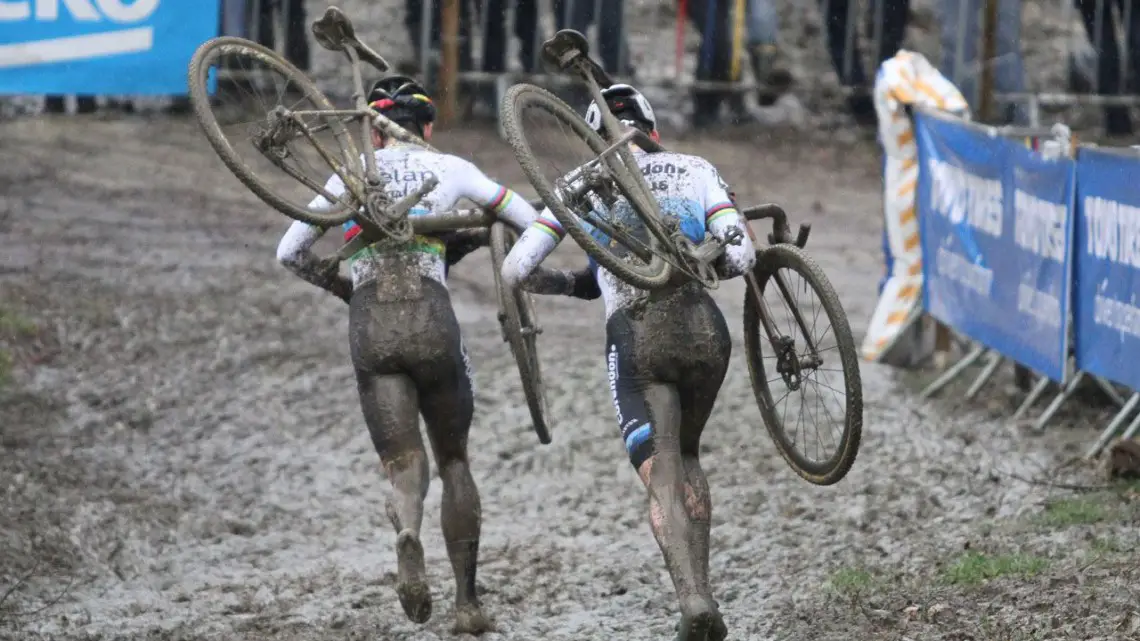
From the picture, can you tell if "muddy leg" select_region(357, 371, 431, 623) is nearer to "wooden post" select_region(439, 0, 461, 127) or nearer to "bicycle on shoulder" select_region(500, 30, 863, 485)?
"bicycle on shoulder" select_region(500, 30, 863, 485)

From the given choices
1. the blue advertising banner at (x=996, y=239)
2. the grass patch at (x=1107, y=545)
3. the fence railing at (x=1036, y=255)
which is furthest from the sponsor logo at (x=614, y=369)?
the blue advertising banner at (x=996, y=239)

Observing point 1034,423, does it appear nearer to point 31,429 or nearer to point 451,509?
point 451,509

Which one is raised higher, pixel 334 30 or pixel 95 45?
pixel 334 30

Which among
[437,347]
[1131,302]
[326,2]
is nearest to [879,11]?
[326,2]

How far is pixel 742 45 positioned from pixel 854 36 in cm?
118

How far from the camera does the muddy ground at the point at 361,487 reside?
323 inches

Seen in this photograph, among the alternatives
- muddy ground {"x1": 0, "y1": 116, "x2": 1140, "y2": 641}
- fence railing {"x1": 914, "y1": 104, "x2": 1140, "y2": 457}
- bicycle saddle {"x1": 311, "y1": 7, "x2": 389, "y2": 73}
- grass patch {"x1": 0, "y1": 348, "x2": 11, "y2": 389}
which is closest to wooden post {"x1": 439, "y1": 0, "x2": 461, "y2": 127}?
muddy ground {"x1": 0, "y1": 116, "x2": 1140, "y2": 641}

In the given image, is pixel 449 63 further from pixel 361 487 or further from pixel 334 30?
pixel 334 30

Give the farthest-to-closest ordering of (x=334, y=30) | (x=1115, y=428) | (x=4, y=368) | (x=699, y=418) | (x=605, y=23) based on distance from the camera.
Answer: (x=605, y=23)
(x=4, y=368)
(x=1115, y=428)
(x=334, y=30)
(x=699, y=418)

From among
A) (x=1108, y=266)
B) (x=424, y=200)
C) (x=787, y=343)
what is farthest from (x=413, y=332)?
(x=1108, y=266)

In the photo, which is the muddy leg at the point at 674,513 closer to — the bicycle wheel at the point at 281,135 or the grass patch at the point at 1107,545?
the bicycle wheel at the point at 281,135

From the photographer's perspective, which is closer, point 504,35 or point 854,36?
point 504,35

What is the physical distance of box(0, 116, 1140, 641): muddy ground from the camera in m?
8.20

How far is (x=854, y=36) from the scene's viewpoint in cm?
1839
